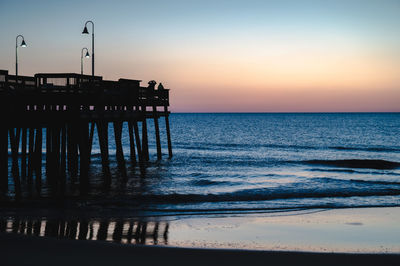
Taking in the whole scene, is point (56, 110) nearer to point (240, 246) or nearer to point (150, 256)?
point (150, 256)

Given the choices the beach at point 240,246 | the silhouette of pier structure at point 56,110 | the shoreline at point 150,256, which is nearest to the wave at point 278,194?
the silhouette of pier structure at point 56,110

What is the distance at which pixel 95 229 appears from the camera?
13.6m

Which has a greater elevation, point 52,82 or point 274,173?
point 52,82

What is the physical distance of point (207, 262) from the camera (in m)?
10.2

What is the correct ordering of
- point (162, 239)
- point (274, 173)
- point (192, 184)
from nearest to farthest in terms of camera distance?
point (162, 239)
point (192, 184)
point (274, 173)

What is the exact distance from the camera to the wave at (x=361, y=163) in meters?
38.8

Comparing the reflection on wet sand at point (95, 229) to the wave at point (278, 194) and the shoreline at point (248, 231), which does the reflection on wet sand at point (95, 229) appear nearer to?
the shoreline at point (248, 231)

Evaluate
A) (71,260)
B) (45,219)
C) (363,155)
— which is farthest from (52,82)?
(363,155)

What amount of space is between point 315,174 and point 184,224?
19.3m

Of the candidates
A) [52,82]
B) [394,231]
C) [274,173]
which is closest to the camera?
[394,231]

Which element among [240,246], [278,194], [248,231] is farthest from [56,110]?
[278,194]

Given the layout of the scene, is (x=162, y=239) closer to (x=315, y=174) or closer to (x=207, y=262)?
(x=207, y=262)

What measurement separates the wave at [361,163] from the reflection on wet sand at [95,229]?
91.4 ft

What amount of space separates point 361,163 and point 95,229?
3260cm
